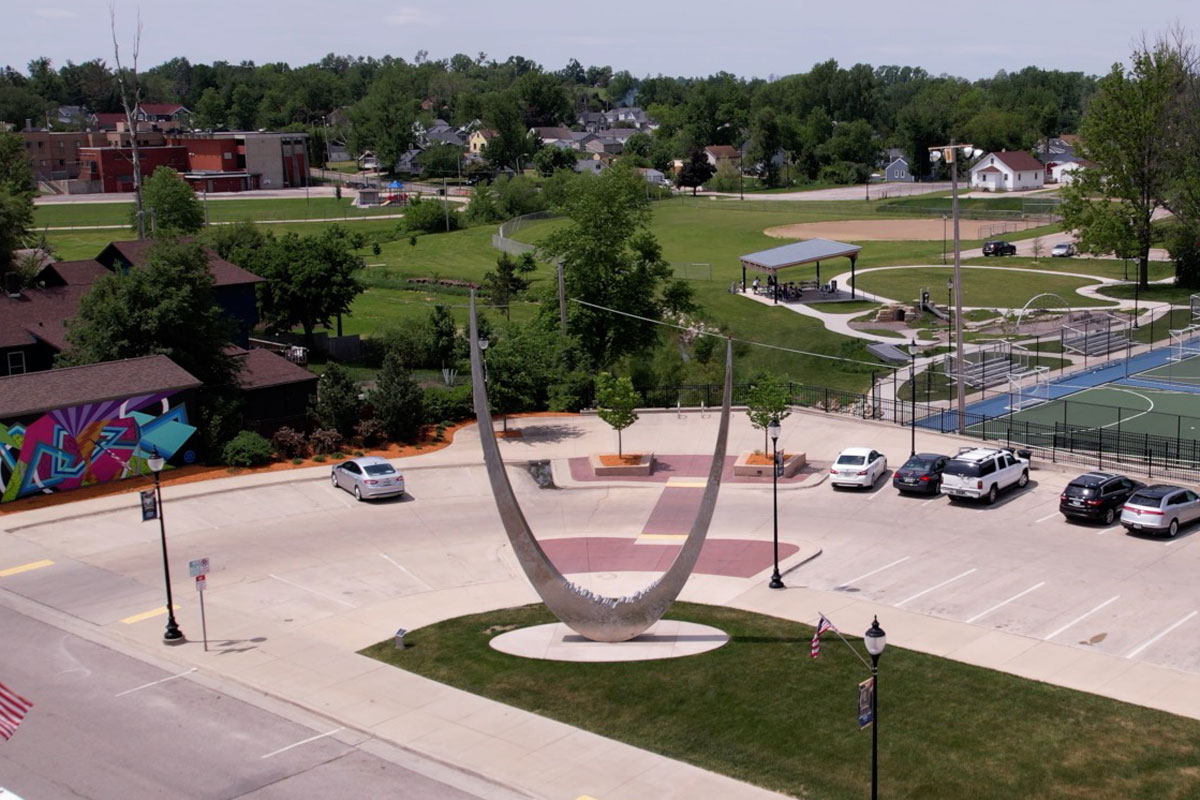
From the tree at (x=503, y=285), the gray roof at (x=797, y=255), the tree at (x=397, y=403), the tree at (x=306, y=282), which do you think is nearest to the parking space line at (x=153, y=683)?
the tree at (x=397, y=403)

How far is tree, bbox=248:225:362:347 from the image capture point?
212 feet

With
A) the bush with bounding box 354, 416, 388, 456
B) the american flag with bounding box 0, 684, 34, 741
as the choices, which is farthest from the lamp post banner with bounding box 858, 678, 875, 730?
the bush with bounding box 354, 416, 388, 456

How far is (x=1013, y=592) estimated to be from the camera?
102 ft

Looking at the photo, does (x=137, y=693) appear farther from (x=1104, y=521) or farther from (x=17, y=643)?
(x=1104, y=521)

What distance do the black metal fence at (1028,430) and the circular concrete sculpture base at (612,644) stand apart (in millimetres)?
16823

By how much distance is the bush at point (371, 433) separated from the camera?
1853 inches

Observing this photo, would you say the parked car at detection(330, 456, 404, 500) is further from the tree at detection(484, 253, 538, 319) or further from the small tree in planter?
the tree at detection(484, 253, 538, 319)

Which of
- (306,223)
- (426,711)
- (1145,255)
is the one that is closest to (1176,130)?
(1145,255)

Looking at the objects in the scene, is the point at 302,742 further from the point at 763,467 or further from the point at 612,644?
the point at 763,467

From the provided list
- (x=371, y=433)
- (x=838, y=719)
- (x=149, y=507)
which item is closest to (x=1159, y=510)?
(x=838, y=719)

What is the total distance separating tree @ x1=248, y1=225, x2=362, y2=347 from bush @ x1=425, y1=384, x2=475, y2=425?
51.5 feet

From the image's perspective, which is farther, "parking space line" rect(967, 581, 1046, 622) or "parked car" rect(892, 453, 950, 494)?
"parked car" rect(892, 453, 950, 494)

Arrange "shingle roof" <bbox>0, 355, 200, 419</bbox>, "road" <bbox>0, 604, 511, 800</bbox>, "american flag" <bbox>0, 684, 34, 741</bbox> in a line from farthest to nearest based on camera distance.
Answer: "shingle roof" <bbox>0, 355, 200, 419</bbox>
"road" <bbox>0, 604, 511, 800</bbox>
"american flag" <bbox>0, 684, 34, 741</bbox>

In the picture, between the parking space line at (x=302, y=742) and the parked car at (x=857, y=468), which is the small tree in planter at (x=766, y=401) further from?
the parking space line at (x=302, y=742)
